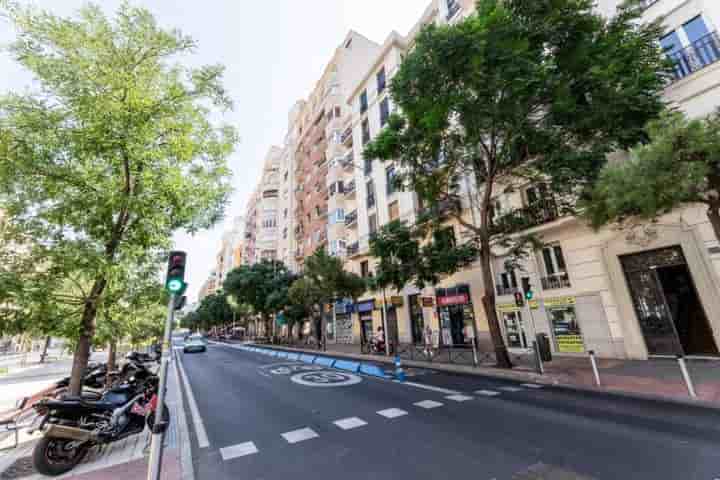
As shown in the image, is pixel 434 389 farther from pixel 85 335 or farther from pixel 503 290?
pixel 503 290

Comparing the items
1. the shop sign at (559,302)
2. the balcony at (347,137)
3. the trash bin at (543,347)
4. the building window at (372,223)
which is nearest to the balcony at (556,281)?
the shop sign at (559,302)

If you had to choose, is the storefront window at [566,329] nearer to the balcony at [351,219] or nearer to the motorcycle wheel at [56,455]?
the motorcycle wheel at [56,455]

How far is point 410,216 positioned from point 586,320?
40.4 feet

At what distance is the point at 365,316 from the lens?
1080 inches

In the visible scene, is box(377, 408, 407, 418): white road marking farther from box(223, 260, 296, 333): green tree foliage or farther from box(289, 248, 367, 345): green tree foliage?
box(223, 260, 296, 333): green tree foliage

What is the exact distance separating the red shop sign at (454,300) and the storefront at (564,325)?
4.59m

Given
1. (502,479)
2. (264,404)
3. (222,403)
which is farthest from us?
(222,403)

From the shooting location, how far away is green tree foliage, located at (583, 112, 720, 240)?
6.02 metres

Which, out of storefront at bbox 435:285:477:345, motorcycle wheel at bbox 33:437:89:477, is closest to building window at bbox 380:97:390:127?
storefront at bbox 435:285:477:345

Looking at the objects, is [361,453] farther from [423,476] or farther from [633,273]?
[633,273]

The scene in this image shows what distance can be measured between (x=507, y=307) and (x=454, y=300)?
128 inches

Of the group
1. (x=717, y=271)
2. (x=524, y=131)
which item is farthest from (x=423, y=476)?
(x=717, y=271)

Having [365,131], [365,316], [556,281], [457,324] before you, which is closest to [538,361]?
[556,281]

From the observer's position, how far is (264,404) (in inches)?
320
